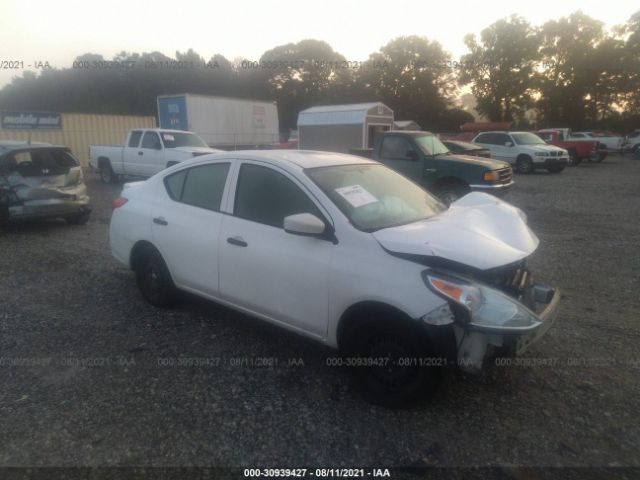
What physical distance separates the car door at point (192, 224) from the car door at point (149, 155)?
32.0ft

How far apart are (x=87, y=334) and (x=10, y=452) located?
1.60 meters

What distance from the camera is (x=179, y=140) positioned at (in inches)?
542

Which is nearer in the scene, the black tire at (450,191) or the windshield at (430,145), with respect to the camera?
the black tire at (450,191)

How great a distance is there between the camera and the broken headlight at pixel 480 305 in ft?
8.64

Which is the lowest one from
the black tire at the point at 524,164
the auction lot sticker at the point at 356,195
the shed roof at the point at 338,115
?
the black tire at the point at 524,164

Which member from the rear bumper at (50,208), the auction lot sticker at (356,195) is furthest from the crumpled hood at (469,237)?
the rear bumper at (50,208)

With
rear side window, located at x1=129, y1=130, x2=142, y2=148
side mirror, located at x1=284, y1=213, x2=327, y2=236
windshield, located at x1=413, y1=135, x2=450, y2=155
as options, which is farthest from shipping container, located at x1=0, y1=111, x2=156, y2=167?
side mirror, located at x1=284, y1=213, x2=327, y2=236

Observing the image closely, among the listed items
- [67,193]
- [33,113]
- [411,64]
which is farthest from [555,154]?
[411,64]

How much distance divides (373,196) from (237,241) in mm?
1127

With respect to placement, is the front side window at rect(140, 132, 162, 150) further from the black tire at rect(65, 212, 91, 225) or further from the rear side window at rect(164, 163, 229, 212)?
the rear side window at rect(164, 163, 229, 212)

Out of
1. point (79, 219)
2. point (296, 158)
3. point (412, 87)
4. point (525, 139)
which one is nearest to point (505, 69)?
point (412, 87)

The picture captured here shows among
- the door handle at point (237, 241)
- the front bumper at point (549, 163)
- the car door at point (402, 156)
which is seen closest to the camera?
the door handle at point (237, 241)

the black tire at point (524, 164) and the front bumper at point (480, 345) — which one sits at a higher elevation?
the front bumper at point (480, 345)

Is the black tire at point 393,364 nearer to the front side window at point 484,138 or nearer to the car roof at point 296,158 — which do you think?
the car roof at point 296,158
